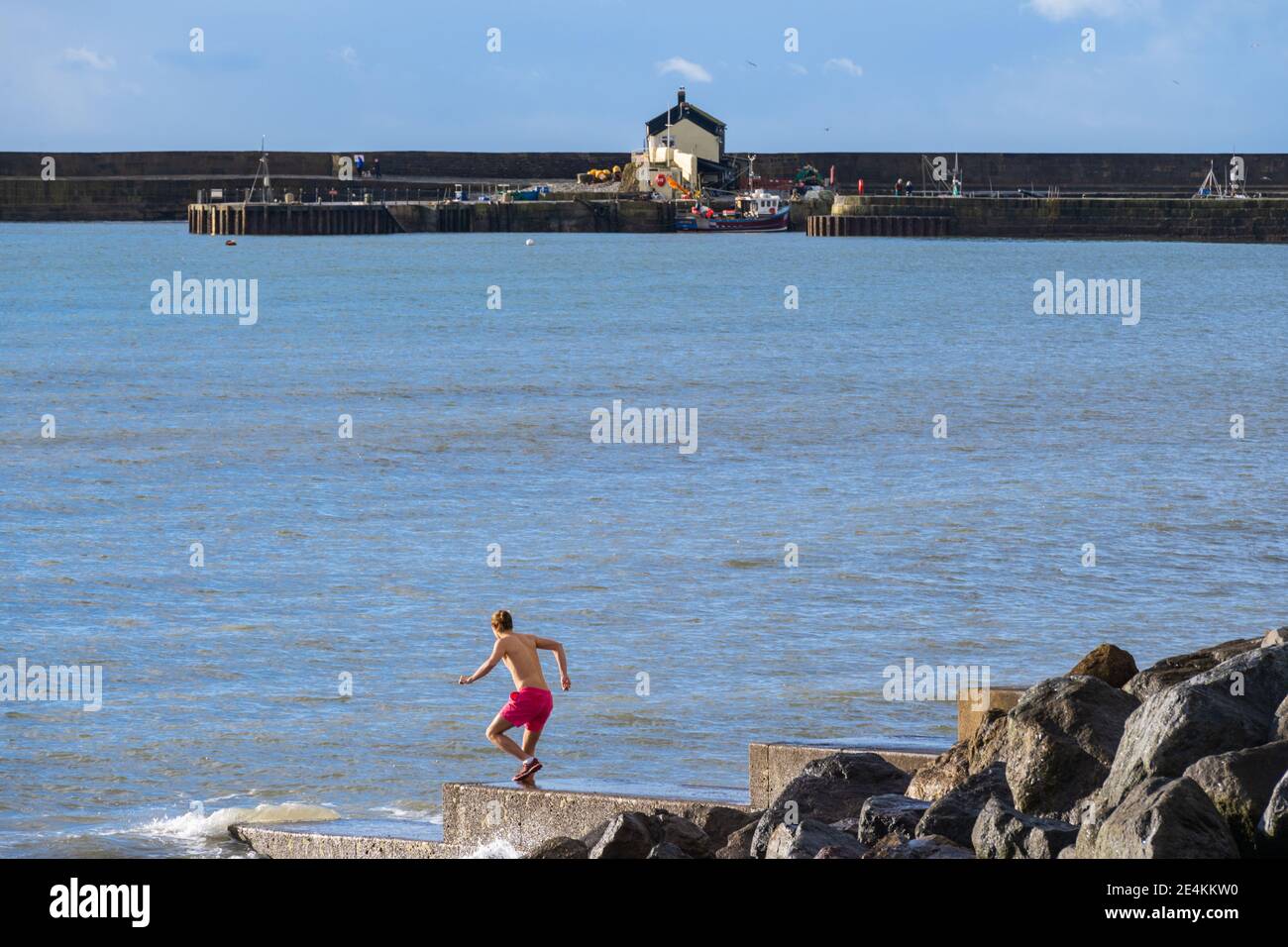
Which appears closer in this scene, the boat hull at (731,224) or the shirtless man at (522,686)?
the shirtless man at (522,686)

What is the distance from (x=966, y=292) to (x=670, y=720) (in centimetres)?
5471

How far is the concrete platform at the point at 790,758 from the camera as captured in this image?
9.10 m

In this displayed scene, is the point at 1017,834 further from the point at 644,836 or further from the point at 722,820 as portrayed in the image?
the point at 722,820

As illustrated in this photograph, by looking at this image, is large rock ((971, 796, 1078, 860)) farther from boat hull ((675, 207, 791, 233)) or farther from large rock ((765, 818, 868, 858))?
boat hull ((675, 207, 791, 233))

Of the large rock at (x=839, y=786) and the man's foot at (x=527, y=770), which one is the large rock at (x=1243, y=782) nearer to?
the large rock at (x=839, y=786)

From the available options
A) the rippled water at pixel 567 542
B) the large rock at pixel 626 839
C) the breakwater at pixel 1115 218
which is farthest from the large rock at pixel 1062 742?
the breakwater at pixel 1115 218

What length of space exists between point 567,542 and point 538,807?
392 inches

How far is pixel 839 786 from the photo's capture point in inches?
336

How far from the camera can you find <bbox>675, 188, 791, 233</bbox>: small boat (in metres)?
110

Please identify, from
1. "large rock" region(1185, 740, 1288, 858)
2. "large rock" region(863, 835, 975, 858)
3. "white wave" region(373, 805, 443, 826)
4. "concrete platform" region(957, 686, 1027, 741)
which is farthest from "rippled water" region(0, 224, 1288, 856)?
"large rock" region(1185, 740, 1288, 858)

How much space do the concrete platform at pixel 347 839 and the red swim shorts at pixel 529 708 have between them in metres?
0.66

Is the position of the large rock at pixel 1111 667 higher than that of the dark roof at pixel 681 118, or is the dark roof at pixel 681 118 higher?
the dark roof at pixel 681 118

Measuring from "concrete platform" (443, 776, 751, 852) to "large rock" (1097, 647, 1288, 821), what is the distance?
191 cm
